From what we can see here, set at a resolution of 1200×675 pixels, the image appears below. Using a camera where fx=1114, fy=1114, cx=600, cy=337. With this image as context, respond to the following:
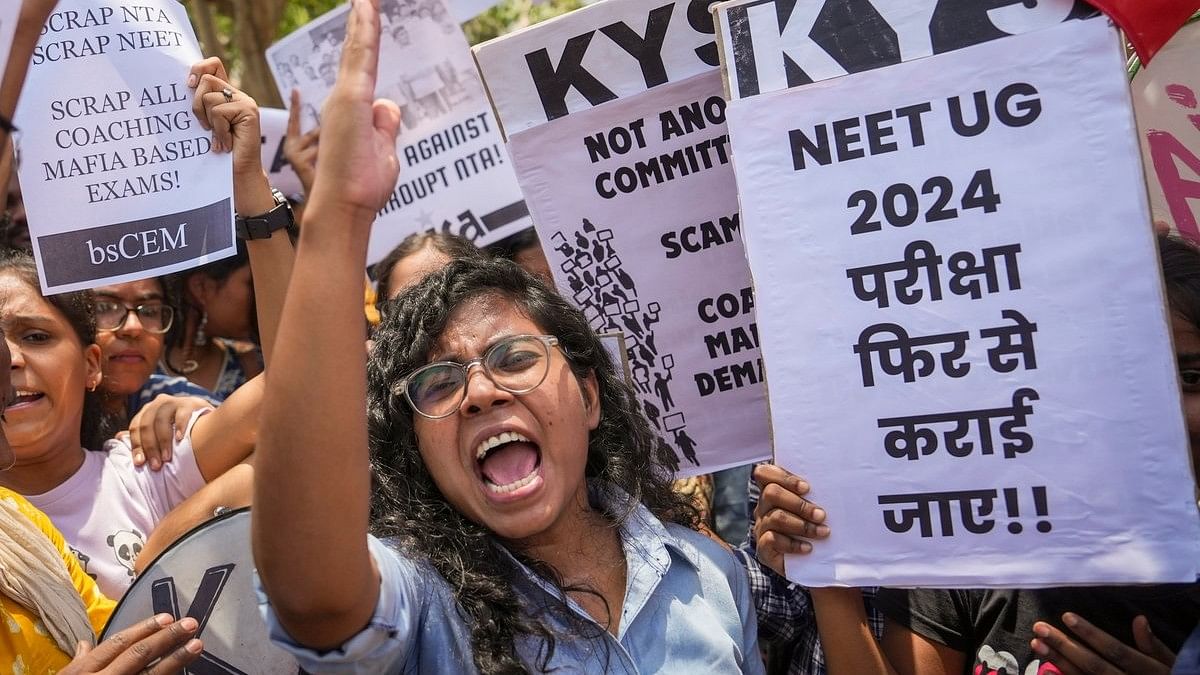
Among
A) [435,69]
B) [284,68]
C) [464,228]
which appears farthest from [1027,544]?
[284,68]

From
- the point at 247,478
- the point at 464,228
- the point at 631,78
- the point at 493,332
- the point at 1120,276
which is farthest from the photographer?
the point at 464,228

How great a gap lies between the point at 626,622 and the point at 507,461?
42 cm

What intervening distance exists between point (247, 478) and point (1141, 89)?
2.64 m

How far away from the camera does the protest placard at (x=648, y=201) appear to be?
119 inches

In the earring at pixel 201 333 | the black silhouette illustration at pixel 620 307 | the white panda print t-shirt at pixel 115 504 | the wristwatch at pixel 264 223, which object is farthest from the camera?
the earring at pixel 201 333

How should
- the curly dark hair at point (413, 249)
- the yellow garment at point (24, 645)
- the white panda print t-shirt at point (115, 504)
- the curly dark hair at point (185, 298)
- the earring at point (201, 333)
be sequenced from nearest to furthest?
the yellow garment at point (24, 645) < the white panda print t-shirt at point (115, 504) < the curly dark hair at point (413, 249) < the curly dark hair at point (185, 298) < the earring at point (201, 333)

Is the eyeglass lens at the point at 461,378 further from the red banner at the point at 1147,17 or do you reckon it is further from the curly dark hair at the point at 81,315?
the curly dark hair at the point at 81,315

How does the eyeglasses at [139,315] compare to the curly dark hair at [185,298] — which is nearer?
the eyeglasses at [139,315]

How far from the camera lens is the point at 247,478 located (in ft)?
9.21

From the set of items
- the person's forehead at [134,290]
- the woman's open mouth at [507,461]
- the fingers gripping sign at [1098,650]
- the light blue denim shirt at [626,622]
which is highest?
the person's forehead at [134,290]

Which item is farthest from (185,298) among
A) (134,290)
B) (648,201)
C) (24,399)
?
(648,201)

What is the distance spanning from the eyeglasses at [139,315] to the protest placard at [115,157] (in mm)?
1226

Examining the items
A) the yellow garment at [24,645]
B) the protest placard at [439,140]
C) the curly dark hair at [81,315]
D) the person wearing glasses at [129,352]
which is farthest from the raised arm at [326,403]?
the protest placard at [439,140]

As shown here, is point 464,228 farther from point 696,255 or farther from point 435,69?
point 696,255
